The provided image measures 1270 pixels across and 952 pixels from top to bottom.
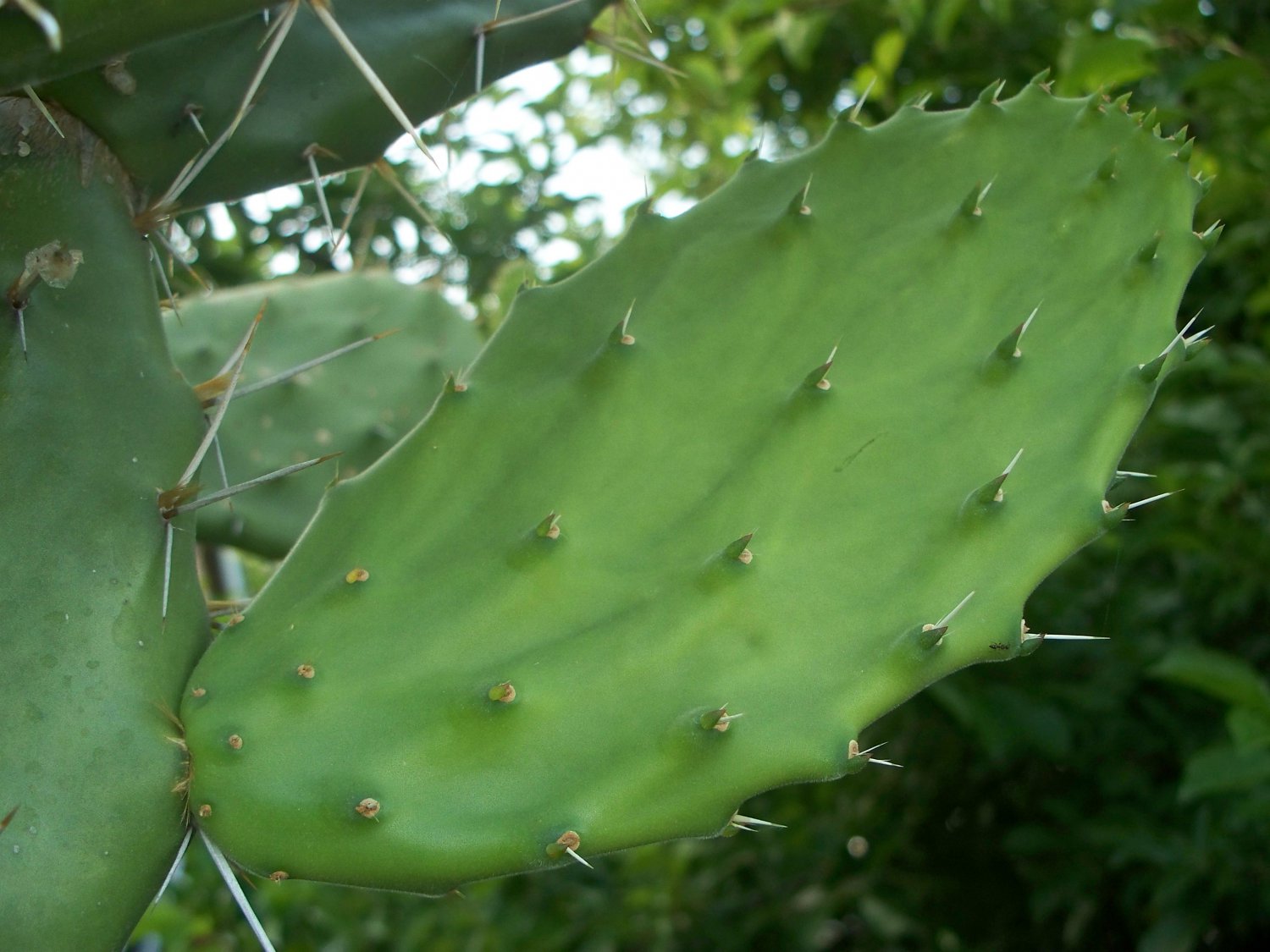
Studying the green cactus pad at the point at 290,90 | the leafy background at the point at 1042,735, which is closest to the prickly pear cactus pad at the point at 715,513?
the green cactus pad at the point at 290,90

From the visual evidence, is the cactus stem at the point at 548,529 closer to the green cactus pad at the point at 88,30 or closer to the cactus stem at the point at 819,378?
the cactus stem at the point at 819,378

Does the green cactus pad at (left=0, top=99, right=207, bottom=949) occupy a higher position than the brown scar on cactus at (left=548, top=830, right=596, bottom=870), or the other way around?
the green cactus pad at (left=0, top=99, right=207, bottom=949)

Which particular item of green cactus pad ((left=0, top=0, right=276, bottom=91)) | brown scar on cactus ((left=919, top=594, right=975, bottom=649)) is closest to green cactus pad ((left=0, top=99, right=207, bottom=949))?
green cactus pad ((left=0, top=0, right=276, bottom=91))

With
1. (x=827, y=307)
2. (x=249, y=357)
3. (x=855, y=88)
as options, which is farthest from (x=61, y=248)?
(x=855, y=88)

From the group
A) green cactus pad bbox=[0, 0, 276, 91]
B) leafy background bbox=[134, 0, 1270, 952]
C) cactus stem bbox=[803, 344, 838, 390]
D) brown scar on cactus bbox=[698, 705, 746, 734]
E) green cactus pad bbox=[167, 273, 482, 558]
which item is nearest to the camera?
green cactus pad bbox=[0, 0, 276, 91]

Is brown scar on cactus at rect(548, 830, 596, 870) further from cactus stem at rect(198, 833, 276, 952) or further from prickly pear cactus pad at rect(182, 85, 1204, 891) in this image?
cactus stem at rect(198, 833, 276, 952)

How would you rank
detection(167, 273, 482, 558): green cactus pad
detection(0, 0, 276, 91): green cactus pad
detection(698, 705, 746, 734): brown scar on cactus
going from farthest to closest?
1. detection(167, 273, 482, 558): green cactus pad
2. detection(698, 705, 746, 734): brown scar on cactus
3. detection(0, 0, 276, 91): green cactus pad

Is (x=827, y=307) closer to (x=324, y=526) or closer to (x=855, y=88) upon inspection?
(x=324, y=526)
